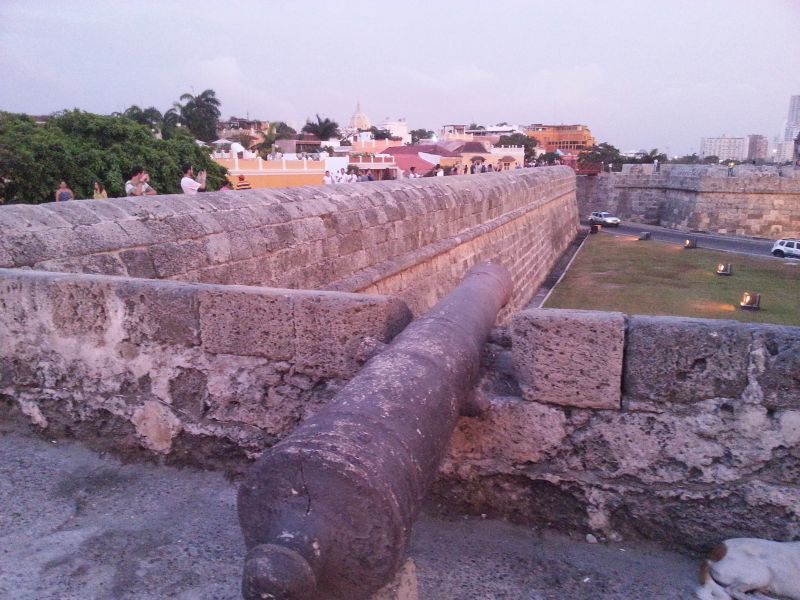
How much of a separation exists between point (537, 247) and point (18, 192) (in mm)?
13482

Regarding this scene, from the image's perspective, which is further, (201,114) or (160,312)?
(201,114)

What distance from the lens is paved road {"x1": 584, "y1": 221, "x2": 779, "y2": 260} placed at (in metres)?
28.7

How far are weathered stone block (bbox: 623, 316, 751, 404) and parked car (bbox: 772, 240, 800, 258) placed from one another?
2671cm

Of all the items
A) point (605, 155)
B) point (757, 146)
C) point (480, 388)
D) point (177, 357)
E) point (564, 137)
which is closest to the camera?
point (480, 388)

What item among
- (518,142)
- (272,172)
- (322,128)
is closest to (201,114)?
(322,128)

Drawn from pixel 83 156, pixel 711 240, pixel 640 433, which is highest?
pixel 83 156

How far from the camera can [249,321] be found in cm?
279

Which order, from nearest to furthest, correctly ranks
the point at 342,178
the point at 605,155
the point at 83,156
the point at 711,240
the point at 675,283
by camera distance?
the point at 342,178, the point at 83,156, the point at 675,283, the point at 711,240, the point at 605,155

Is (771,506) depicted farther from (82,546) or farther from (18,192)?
(18,192)

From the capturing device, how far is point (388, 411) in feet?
5.97

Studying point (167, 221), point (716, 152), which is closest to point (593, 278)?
point (167, 221)

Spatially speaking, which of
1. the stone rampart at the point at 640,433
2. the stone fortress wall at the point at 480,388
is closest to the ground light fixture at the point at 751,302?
the stone fortress wall at the point at 480,388

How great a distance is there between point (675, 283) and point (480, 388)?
20.3m

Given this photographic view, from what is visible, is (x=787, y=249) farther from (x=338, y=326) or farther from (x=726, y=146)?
(x=726, y=146)
